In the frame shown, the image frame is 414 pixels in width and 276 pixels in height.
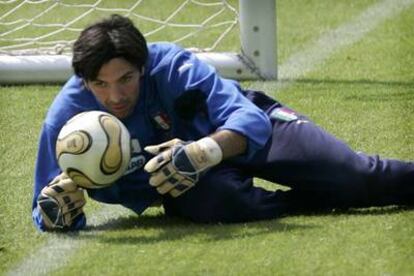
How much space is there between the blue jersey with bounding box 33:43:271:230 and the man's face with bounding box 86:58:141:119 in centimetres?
13

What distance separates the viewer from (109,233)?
4852 mm

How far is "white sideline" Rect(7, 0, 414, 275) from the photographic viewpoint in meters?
4.49

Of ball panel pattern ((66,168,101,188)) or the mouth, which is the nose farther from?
ball panel pattern ((66,168,101,188))

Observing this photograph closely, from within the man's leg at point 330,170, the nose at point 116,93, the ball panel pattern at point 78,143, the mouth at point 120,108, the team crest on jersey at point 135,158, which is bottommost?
the man's leg at point 330,170

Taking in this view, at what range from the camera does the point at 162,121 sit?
4.94 metres

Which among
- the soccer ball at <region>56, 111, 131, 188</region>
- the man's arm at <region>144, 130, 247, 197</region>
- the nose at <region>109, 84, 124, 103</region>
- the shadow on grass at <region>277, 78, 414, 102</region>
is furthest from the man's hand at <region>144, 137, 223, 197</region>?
the shadow on grass at <region>277, 78, 414, 102</region>

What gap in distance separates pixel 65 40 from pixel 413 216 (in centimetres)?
485

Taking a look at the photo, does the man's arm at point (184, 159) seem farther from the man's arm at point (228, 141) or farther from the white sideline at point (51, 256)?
the white sideline at point (51, 256)

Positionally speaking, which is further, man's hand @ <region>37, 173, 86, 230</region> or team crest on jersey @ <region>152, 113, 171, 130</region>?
team crest on jersey @ <region>152, 113, 171, 130</region>

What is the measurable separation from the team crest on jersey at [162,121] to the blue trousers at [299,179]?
9.8 inches

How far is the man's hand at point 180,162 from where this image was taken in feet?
15.2

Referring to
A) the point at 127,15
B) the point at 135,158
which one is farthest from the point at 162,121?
the point at 127,15

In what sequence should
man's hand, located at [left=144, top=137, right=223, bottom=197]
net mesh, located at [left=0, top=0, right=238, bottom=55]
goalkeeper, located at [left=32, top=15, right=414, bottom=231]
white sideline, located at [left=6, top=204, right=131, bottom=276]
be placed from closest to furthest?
white sideline, located at [left=6, top=204, right=131, bottom=276], man's hand, located at [left=144, top=137, right=223, bottom=197], goalkeeper, located at [left=32, top=15, right=414, bottom=231], net mesh, located at [left=0, top=0, right=238, bottom=55]

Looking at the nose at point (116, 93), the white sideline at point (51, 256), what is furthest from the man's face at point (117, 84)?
the white sideline at point (51, 256)
